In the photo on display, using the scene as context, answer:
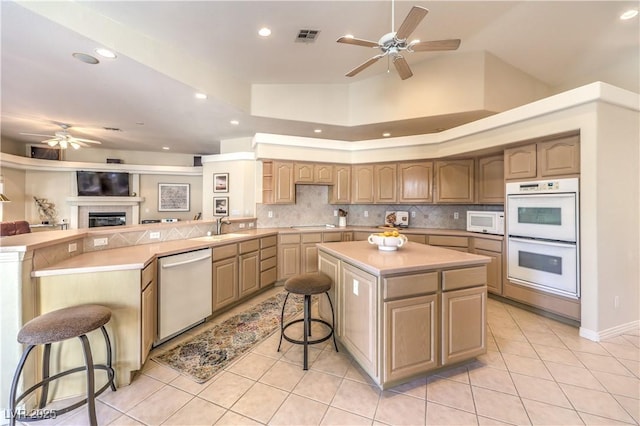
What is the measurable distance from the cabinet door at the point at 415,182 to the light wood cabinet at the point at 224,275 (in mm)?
3120

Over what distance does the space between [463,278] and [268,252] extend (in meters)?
2.87

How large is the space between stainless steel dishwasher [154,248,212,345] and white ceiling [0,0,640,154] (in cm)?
214

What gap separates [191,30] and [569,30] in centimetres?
462

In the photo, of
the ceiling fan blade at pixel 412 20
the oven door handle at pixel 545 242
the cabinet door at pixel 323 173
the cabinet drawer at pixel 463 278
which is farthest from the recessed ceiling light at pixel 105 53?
the oven door handle at pixel 545 242

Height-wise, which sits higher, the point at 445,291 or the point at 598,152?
the point at 598,152

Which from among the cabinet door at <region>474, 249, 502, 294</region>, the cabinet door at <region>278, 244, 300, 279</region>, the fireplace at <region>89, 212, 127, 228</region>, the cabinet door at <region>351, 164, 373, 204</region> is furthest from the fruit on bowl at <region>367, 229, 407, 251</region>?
the fireplace at <region>89, 212, 127, 228</region>

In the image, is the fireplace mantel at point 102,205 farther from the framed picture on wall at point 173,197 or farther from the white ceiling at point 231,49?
the white ceiling at point 231,49

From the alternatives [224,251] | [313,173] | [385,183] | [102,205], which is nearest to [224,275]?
[224,251]

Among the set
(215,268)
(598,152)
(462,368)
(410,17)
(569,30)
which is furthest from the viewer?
(569,30)

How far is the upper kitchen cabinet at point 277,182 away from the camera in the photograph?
183 inches

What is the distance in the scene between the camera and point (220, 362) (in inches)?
89.3

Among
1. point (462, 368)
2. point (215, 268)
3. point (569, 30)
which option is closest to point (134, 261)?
point (215, 268)

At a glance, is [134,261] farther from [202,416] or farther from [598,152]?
→ [598,152]

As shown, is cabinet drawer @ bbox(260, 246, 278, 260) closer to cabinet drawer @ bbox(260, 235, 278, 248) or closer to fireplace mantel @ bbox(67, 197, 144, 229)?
cabinet drawer @ bbox(260, 235, 278, 248)
